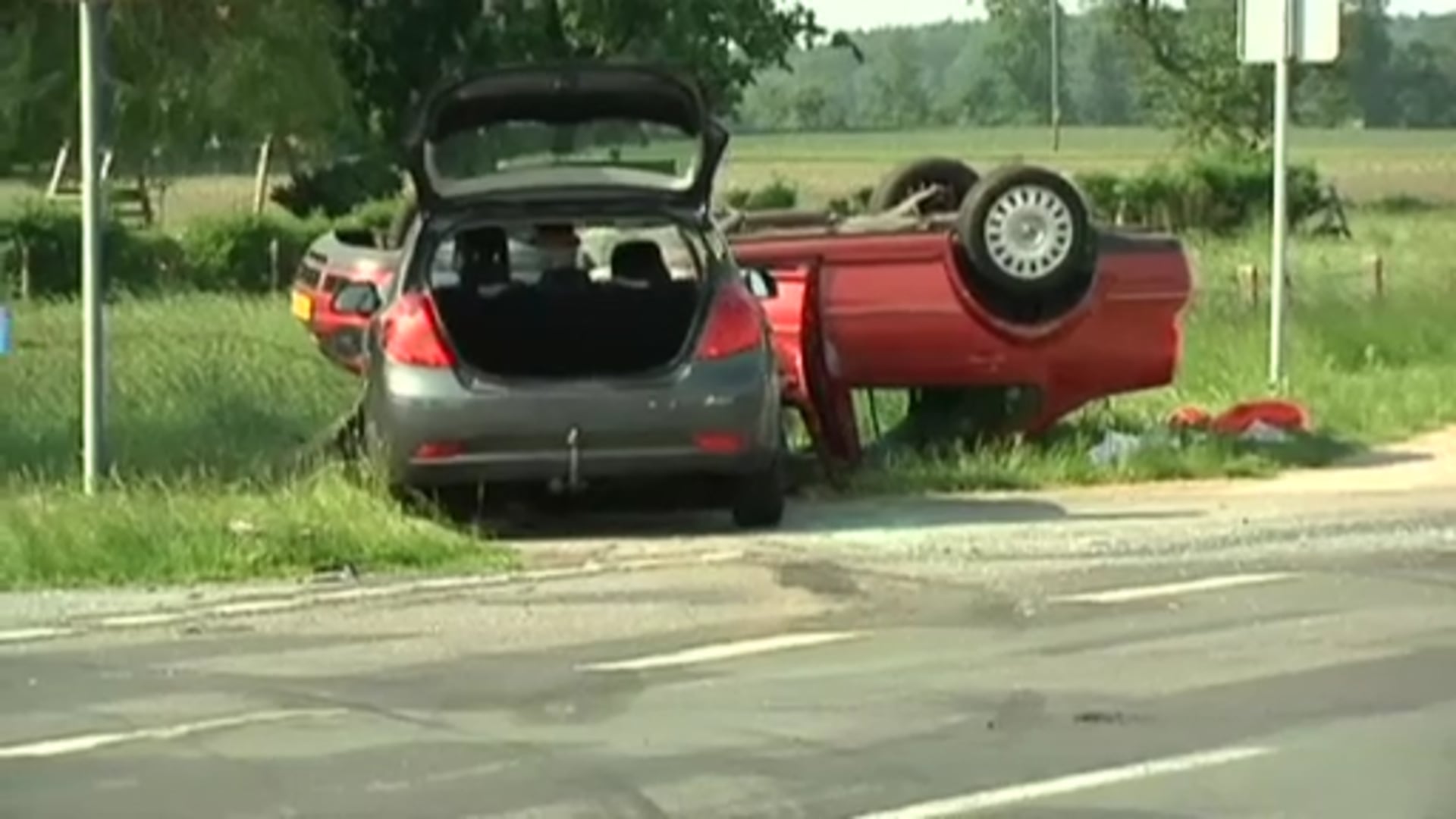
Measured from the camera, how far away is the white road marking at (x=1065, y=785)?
872 centimetres

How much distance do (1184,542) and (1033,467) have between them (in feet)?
8.26

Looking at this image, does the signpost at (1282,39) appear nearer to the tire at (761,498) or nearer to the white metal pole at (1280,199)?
the white metal pole at (1280,199)

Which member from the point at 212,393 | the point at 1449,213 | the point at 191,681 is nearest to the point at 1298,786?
the point at 191,681

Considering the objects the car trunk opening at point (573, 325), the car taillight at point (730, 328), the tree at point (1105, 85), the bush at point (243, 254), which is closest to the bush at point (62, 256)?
the bush at point (243, 254)

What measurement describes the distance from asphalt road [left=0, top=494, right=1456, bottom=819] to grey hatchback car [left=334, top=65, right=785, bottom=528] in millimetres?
536

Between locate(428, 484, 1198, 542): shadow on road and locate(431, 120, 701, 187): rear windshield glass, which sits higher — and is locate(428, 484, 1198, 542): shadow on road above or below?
below

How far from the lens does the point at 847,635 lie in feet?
38.8

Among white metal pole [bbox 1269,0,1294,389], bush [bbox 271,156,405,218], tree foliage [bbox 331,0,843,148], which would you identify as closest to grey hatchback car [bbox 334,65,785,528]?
white metal pole [bbox 1269,0,1294,389]

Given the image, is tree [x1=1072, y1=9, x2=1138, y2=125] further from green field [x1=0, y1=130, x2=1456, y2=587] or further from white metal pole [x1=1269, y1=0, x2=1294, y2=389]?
white metal pole [x1=1269, y1=0, x2=1294, y2=389]

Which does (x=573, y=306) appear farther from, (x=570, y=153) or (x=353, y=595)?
(x=353, y=595)

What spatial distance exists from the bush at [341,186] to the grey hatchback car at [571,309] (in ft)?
133

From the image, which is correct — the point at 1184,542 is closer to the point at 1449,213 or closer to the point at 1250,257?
the point at 1250,257

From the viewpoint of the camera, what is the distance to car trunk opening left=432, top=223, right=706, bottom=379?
1521 centimetres

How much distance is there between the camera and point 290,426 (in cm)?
1817
